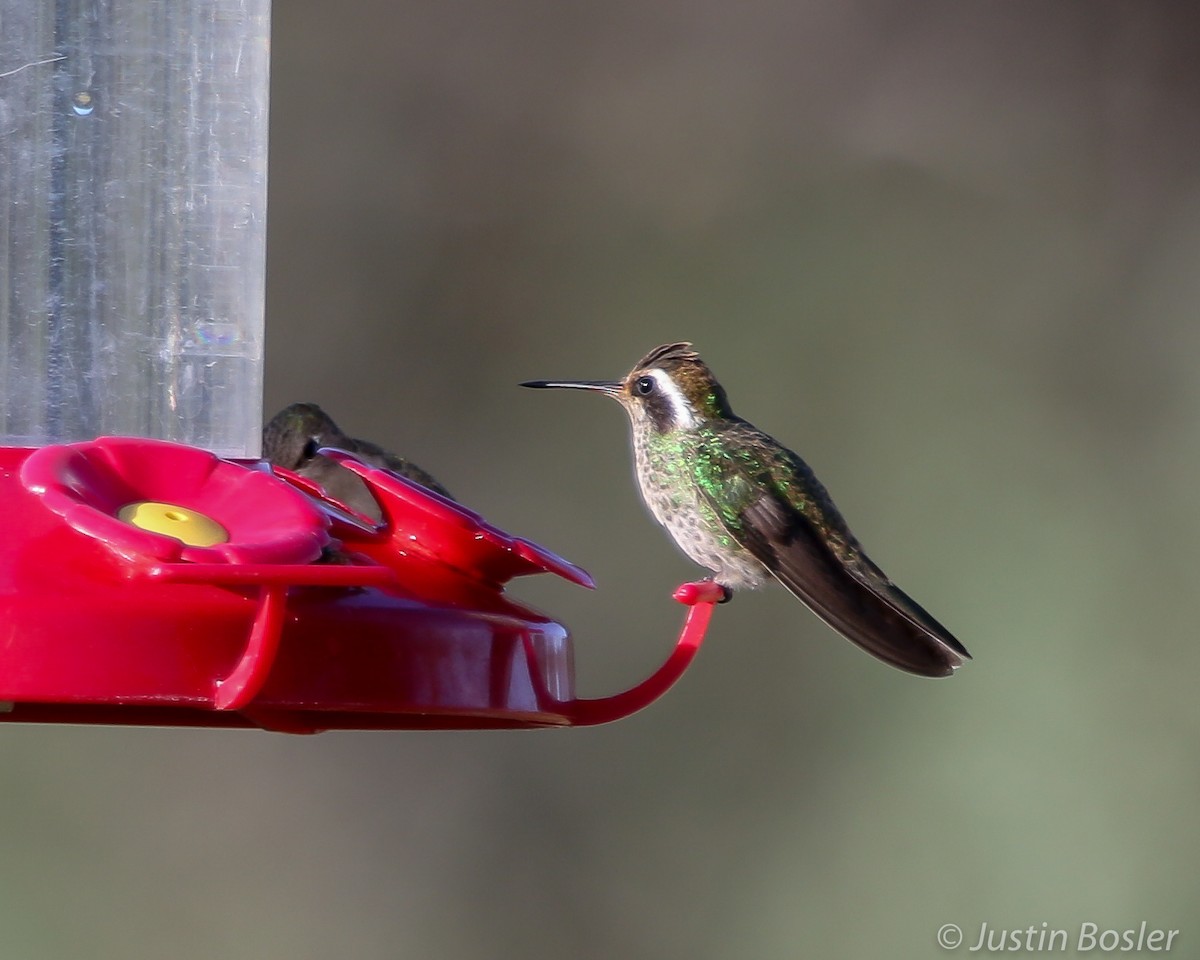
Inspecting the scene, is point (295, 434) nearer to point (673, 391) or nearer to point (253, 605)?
point (673, 391)

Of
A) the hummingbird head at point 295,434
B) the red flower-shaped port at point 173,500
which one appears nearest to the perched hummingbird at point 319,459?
the hummingbird head at point 295,434

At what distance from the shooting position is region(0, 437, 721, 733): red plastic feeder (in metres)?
2.20

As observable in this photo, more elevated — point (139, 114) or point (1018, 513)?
point (139, 114)

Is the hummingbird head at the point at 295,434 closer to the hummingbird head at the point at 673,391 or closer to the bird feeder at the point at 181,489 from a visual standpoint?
the hummingbird head at the point at 673,391

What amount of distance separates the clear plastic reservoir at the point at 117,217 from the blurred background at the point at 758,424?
4637mm

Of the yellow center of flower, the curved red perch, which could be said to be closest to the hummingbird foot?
the curved red perch

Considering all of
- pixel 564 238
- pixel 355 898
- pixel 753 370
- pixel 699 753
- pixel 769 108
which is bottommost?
pixel 355 898

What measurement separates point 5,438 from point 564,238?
6.46m

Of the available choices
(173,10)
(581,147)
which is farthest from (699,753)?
(173,10)

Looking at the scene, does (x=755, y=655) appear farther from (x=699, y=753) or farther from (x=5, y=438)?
(x=5, y=438)

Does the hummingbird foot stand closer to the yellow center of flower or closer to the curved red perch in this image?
the curved red perch

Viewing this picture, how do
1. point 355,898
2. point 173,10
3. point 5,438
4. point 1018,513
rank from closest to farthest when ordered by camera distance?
point 5,438
point 173,10
point 355,898
point 1018,513

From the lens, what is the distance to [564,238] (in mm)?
9375

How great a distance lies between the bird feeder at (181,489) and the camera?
2.23m
